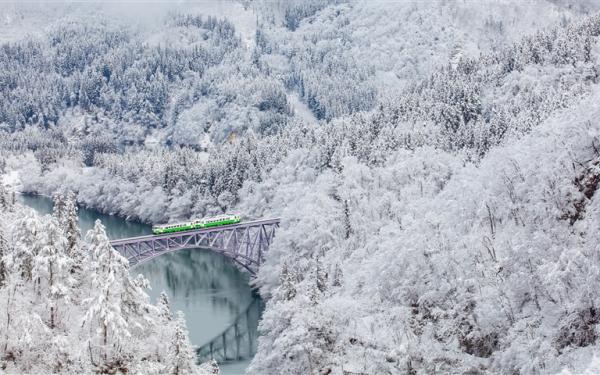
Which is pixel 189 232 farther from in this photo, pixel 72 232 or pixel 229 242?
pixel 72 232

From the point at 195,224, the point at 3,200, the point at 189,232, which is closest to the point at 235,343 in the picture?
the point at 189,232

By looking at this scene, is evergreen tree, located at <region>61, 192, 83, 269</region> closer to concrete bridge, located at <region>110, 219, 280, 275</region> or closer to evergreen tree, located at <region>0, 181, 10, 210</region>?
evergreen tree, located at <region>0, 181, 10, 210</region>

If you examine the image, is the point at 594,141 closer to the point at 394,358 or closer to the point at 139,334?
the point at 394,358

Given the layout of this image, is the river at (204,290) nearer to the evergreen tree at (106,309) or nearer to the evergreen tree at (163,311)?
the evergreen tree at (163,311)

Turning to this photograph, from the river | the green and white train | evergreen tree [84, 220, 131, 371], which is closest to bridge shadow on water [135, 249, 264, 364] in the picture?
the river

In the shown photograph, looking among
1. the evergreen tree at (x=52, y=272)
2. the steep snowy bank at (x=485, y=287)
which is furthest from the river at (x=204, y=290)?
the evergreen tree at (x=52, y=272)

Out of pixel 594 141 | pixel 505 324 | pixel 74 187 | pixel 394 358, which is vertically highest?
pixel 594 141

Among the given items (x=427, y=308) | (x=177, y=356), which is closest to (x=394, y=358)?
(x=427, y=308)
